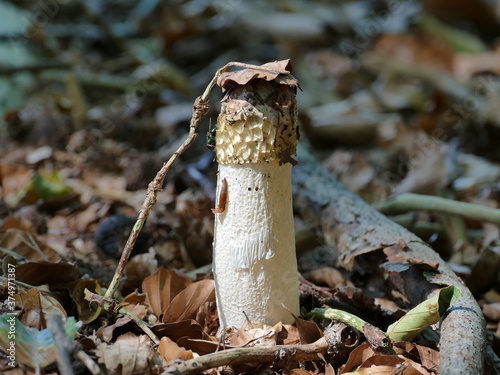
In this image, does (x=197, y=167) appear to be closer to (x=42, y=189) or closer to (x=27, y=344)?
(x=42, y=189)

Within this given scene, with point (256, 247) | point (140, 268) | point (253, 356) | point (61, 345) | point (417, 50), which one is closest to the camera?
point (61, 345)

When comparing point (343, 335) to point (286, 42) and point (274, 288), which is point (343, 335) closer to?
point (274, 288)

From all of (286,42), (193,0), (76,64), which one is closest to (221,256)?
(76,64)

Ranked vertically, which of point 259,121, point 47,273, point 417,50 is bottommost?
point 47,273

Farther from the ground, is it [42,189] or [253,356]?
[42,189]

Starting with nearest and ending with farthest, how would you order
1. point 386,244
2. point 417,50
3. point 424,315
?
1. point 424,315
2. point 386,244
3. point 417,50

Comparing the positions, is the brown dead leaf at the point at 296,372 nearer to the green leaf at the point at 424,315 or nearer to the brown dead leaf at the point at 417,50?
the green leaf at the point at 424,315

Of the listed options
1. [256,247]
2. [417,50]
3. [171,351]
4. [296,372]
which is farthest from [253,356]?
[417,50]
